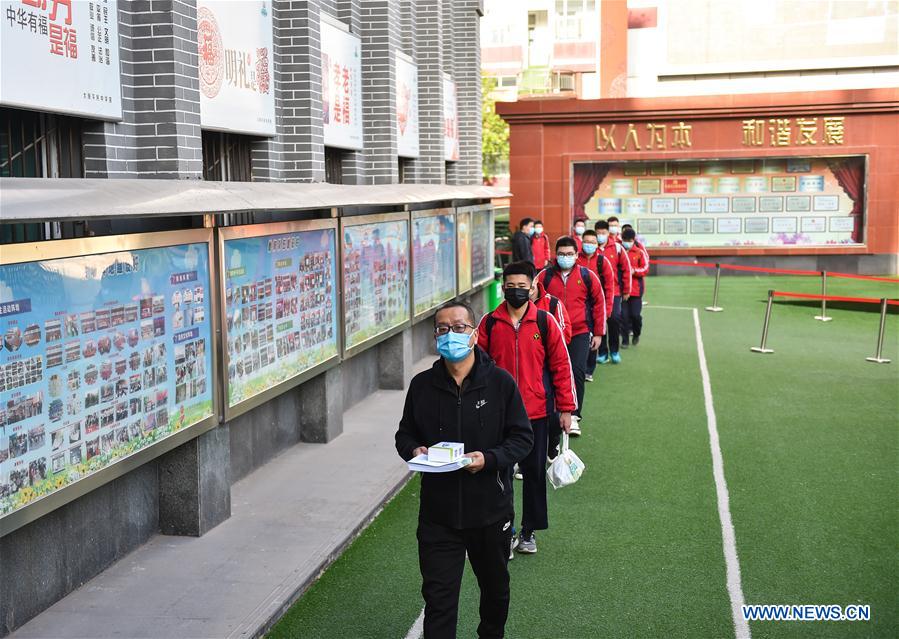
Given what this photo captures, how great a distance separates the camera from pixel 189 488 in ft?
27.4

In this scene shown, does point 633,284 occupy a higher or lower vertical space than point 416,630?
higher

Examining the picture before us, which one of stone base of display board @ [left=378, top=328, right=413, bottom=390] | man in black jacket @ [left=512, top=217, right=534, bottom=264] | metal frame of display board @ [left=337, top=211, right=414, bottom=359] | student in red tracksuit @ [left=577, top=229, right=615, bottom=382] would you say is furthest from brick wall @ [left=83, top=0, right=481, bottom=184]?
student in red tracksuit @ [left=577, top=229, right=615, bottom=382]

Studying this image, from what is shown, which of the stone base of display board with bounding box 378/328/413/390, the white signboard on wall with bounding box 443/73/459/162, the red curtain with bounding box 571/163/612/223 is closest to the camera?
the stone base of display board with bounding box 378/328/413/390

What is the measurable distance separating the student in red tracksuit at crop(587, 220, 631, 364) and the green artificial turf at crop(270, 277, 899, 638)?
0.87 meters

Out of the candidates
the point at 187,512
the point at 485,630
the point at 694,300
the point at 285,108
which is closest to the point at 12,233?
the point at 187,512

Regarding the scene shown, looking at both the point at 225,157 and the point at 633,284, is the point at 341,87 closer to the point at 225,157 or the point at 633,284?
the point at 225,157

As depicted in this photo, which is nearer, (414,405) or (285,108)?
(414,405)

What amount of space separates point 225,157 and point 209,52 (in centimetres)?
155

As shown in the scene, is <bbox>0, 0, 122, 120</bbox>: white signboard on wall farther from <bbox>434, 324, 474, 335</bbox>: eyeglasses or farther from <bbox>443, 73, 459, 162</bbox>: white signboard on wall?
<bbox>443, 73, 459, 162</bbox>: white signboard on wall

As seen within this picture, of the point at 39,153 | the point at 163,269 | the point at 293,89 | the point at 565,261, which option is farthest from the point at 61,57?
the point at 565,261

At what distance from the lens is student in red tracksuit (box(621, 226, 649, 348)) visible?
1806 cm

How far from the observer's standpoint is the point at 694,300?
25828mm

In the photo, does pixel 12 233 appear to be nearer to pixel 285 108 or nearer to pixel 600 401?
pixel 285 108

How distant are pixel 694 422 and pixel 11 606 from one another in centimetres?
824
